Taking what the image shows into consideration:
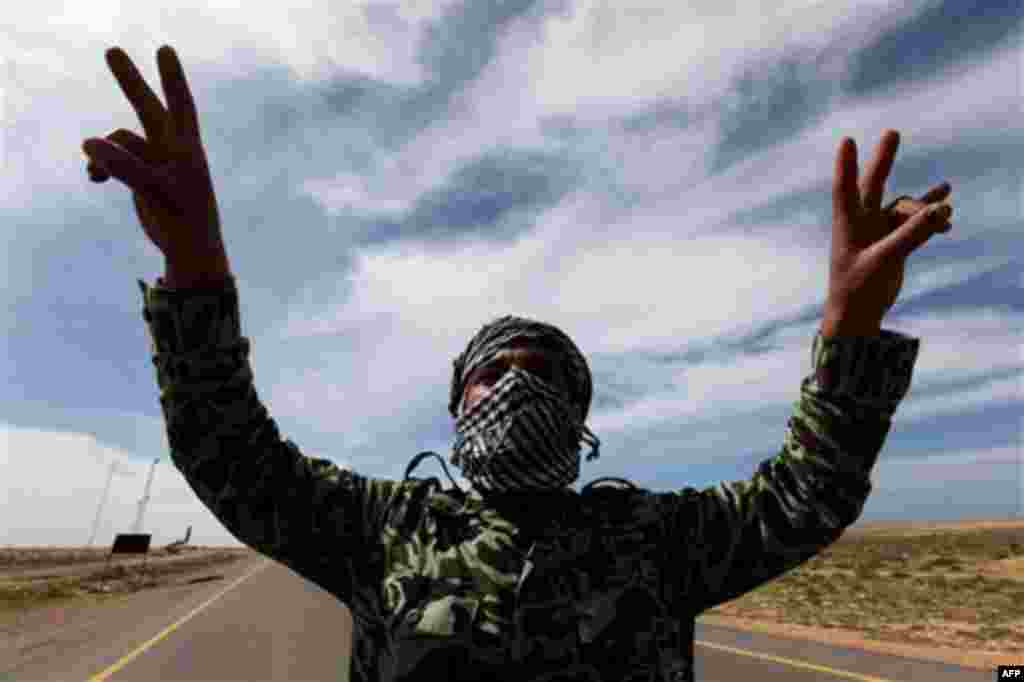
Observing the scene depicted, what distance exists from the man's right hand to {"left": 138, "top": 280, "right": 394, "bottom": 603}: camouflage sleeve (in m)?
0.07

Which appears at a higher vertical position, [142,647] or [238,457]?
[238,457]

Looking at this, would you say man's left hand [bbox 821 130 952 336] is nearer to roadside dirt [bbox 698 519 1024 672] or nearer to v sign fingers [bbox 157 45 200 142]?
v sign fingers [bbox 157 45 200 142]

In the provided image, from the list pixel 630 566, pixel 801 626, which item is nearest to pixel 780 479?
pixel 630 566

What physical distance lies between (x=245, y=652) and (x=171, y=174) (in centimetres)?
1252

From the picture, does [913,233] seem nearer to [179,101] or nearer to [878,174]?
[878,174]

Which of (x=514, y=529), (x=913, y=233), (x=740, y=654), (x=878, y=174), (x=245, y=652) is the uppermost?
(x=878, y=174)


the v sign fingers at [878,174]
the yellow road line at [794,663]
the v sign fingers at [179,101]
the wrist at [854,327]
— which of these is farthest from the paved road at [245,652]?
the v sign fingers at [179,101]

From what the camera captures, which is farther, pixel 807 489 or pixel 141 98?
pixel 807 489

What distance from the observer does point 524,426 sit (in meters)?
1.89

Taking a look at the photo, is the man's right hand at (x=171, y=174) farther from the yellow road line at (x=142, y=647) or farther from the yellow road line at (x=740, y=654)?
the yellow road line at (x=142, y=647)

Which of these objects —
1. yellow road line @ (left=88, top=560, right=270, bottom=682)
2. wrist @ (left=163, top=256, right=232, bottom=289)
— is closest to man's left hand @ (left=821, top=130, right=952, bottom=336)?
wrist @ (left=163, top=256, right=232, bottom=289)

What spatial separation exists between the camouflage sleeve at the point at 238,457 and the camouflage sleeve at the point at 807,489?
0.68 meters

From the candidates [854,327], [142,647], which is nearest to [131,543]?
[142,647]

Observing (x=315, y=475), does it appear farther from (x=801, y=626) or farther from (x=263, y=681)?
(x=801, y=626)
